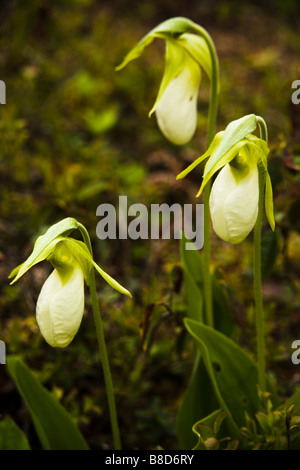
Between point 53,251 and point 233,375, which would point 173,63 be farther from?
point 233,375

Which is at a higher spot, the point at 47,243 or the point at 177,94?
the point at 177,94

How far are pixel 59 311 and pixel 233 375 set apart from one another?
435 millimetres

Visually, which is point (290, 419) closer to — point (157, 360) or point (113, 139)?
point (157, 360)

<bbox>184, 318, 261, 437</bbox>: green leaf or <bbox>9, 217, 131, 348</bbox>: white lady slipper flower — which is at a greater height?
<bbox>9, 217, 131, 348</bbox>: white lady slipper flower

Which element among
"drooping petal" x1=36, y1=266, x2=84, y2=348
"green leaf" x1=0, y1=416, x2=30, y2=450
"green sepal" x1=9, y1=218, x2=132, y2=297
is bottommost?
"green leaf" x1=0, y1=416, x2=30, y2=450

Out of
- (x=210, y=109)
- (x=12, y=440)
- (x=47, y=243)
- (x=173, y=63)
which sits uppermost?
(x=173, y=63)

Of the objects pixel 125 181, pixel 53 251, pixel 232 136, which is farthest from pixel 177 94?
pixel 125 181

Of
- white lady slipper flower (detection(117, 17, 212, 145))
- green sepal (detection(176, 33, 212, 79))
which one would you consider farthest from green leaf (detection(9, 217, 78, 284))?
green sepal (detection(176, 33, 212, 79))

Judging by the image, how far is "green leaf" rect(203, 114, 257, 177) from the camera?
0.78 m

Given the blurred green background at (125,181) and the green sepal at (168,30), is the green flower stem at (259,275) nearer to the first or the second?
the blurred green background at (125,181)

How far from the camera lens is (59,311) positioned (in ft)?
2.71

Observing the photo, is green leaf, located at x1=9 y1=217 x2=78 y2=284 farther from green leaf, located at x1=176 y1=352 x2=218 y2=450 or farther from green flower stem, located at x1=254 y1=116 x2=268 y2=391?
green leaf, located at x1=176 y1=352 x2=218 y2=450

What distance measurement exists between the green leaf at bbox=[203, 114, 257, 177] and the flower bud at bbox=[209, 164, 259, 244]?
0.17 ft

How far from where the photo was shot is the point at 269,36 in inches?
124
